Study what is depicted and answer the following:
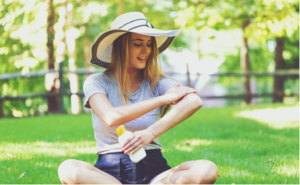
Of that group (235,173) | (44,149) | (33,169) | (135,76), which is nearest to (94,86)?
(135,76)

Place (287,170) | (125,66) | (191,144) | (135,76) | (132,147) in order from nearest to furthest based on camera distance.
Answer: (132,147)
(125,66)
(135,76)
(287,170)
(191,144)

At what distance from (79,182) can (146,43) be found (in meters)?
1.19

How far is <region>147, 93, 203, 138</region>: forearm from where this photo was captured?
2188mm

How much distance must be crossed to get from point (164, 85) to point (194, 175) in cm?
81

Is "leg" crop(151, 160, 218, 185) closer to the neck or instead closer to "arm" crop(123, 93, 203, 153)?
"arm" crop(123, 93, 203, 153)

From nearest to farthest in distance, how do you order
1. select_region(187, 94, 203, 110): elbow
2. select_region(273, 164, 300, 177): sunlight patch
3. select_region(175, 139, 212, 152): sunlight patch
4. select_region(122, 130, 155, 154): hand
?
select_region(122, 130, 155, 154): hand
select_region(187, 94, 203, 110): elbow
select_region(273, 164, 300, 177): sunlight patch
select_region(175, 139, 212, 152): sunlight patch

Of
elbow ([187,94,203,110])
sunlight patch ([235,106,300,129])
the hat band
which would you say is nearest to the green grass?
sunlight patch ([235,106,300,129])

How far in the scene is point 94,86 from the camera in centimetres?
238

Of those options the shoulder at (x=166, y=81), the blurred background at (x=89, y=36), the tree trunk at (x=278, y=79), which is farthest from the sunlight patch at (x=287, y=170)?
the tree trunk at (x=278, y=79)

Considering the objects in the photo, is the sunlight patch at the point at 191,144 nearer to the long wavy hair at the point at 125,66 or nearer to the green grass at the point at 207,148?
the green grass at the point at 207,148

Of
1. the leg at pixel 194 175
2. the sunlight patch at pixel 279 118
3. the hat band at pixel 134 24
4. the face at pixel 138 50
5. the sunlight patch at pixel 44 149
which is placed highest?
the hat band at pixel 134 24

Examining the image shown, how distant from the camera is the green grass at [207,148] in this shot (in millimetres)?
2875

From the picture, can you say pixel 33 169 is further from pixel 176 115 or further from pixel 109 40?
pixel 176 115

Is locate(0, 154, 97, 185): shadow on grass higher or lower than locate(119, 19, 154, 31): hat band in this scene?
lower
